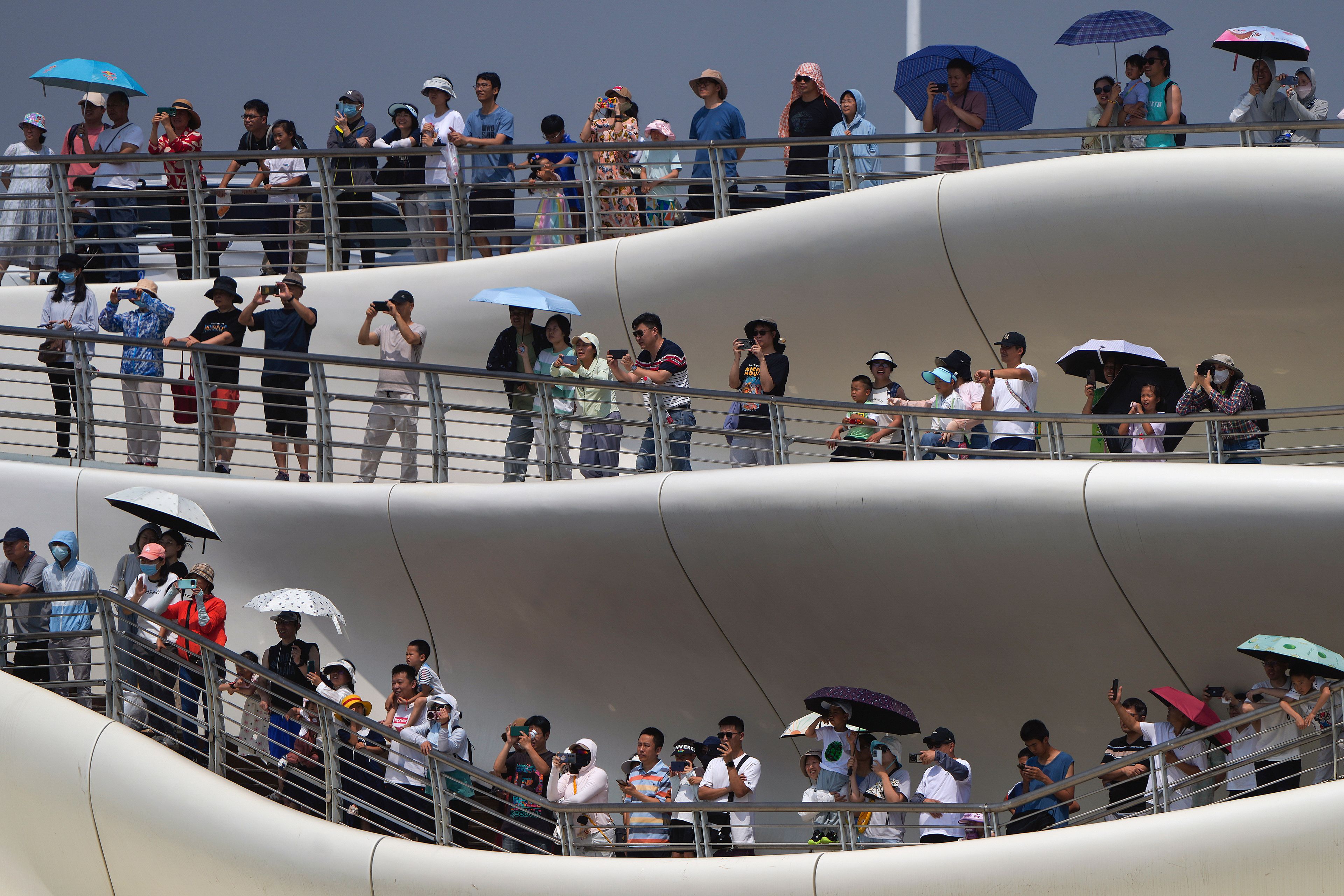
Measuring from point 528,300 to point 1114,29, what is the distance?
19.7 ft

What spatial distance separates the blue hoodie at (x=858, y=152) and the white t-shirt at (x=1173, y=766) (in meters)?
5.99

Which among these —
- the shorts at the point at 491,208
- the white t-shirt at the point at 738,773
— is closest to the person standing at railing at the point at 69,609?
the white t-shirt at the point at 738,773

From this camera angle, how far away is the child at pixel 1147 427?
10281 millimetres

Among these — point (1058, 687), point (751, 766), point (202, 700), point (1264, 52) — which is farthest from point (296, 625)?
point (1264, 52)

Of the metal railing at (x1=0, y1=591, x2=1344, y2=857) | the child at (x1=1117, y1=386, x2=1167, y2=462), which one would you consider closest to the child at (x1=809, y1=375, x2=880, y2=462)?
the child at (x1=1117, y1=386, x2=1167, y2=462)

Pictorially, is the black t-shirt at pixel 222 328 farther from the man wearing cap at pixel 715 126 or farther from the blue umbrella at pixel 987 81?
the blue umbrella at pixel 987 81

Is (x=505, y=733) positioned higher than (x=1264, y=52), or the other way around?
(x=1264, y=52)

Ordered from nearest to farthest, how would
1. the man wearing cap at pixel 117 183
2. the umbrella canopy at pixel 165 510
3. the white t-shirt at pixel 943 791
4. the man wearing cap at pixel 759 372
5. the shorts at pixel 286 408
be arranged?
the white t-shirt at pixel 943 791 → the umbrella canopy at pixel 165 510 → the man wearing cap at pixel 759 372 → the shorts at pixel 286 408 → the man wearing cap at pixel 117 183

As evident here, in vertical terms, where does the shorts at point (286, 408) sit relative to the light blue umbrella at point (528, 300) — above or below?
below

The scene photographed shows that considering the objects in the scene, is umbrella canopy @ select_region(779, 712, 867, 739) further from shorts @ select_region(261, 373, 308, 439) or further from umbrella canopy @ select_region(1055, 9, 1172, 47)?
umbrella canopy @ select_region(1055, 9, 1172, 47)

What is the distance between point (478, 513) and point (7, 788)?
3658 millimetres

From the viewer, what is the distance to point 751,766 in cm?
964

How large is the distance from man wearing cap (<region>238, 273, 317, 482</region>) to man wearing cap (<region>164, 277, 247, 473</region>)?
130 mm

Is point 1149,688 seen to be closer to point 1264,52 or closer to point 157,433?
point 1264,52
